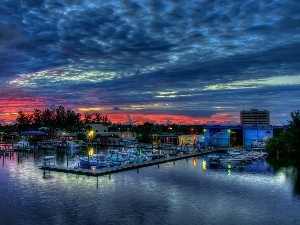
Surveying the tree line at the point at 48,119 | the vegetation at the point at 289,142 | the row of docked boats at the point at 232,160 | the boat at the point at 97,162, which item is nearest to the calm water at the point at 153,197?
the boat at the point at 97,162

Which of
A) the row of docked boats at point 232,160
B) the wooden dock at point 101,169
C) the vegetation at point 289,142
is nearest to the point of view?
the wooden dock at point 101,169

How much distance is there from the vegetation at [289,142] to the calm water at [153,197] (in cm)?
1192

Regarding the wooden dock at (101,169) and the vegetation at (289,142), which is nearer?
the wooden dock at (101,169)

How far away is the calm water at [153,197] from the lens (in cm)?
2262

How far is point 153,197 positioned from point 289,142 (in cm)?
3552

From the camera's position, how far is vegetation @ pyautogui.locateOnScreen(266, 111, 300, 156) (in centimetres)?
5347

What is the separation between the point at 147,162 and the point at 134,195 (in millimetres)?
19990

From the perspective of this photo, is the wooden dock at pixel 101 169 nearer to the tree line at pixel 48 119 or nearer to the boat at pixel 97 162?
the boat at pixel 97 162

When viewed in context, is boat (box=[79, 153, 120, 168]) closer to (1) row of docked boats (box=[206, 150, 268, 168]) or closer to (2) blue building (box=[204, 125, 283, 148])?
(1) row of docked boats (box=[206, 150, 268, 168])

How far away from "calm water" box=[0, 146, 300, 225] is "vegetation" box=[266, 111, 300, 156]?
11.9 metres

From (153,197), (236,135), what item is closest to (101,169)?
(153,197)

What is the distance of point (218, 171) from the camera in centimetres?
4309

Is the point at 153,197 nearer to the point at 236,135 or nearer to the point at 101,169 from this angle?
the point at 101,169

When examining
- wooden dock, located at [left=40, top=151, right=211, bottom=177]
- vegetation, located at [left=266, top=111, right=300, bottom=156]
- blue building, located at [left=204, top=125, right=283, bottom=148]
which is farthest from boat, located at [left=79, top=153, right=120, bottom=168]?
blue building, located at [left=204, top=125, right=283, bottom=148]
